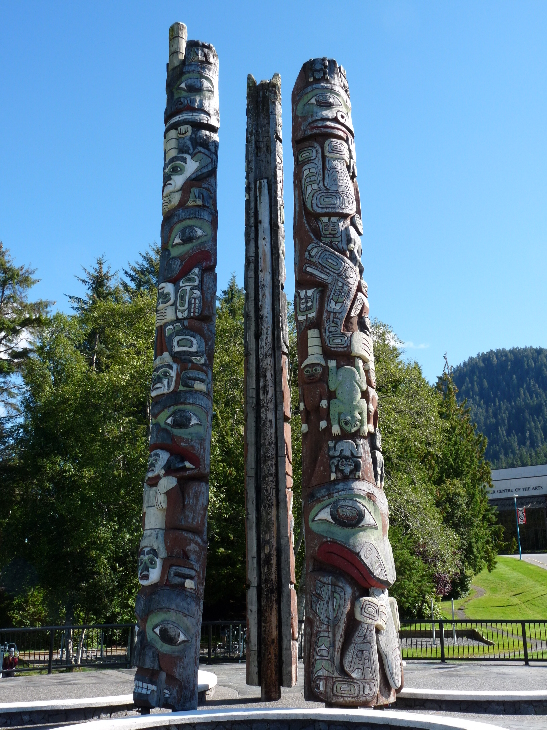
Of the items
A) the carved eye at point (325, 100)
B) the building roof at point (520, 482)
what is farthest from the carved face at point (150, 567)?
the building roof at point (520, 482)

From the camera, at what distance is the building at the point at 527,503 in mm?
45312

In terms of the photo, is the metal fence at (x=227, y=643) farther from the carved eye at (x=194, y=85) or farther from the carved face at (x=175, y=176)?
the carved eye at (x=194, y=85)

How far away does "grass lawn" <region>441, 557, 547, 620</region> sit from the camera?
2836 centimetres

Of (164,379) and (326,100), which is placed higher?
(326,100)

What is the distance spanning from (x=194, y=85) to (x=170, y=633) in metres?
7.20

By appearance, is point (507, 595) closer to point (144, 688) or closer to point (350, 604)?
point (350, 604)

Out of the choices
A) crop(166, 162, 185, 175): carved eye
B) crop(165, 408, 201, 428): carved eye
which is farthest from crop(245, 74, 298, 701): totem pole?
crop(166, 162, 185, 175): carved eye

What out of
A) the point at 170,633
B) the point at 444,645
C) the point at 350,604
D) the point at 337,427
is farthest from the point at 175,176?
the point at 444,645

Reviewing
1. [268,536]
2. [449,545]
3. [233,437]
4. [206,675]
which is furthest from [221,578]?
[268,536]

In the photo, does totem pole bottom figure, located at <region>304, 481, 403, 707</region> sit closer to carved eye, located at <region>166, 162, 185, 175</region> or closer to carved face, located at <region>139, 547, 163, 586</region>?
carved face, located at <region>139, 547, 163, 586</region>

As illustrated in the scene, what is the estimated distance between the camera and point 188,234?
8.83 metres

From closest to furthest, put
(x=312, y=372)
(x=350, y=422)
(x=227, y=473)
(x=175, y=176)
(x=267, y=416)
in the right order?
(x=350, y=422) → (x=312, y=372) → (x=267, y=416) → (x=175, y=176) → (x=227, y=473)

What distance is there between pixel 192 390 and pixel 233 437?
37.7 feet

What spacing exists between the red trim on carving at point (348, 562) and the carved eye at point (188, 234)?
4.24m
